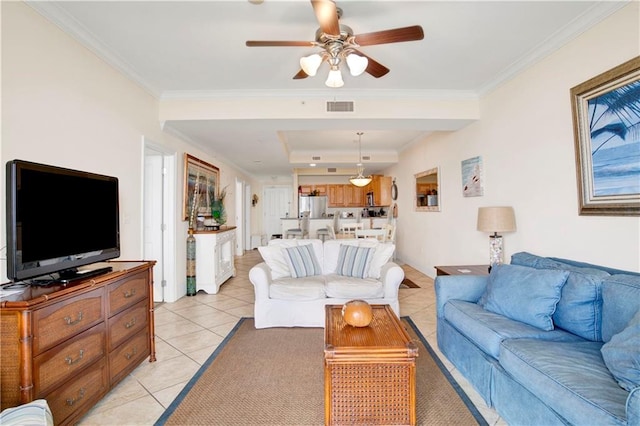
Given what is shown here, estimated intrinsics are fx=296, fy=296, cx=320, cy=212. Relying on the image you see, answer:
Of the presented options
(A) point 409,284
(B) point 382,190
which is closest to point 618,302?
(A) point 409,284

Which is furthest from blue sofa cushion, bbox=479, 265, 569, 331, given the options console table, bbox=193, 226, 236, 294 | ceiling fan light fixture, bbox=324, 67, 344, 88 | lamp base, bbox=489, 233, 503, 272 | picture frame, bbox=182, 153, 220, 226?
picture frame, bbox=182, 153, 220, 226

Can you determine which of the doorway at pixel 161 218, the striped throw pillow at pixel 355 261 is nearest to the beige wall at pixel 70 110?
the doorway at pixel 161 218

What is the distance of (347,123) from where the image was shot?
3.79 m

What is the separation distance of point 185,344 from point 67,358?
4.18 ft

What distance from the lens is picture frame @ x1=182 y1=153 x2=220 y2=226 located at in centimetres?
438

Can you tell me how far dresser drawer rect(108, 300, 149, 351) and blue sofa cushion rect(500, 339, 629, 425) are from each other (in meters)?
2.44

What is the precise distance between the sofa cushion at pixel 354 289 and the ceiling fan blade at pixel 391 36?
2.19 metres

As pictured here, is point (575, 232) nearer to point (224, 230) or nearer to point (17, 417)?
point (17, 417)

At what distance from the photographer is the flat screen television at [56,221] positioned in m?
1.45

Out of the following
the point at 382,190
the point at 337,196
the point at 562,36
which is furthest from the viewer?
the point at 337,196

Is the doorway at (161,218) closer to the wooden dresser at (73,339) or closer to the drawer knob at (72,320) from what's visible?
the wooden dresser at (73,339)

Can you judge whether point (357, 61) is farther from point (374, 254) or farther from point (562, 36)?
point (374, 254)

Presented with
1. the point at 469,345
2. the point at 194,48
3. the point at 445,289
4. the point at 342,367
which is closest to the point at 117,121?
the point at 194,48

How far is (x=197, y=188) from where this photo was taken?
4758 millimetres
